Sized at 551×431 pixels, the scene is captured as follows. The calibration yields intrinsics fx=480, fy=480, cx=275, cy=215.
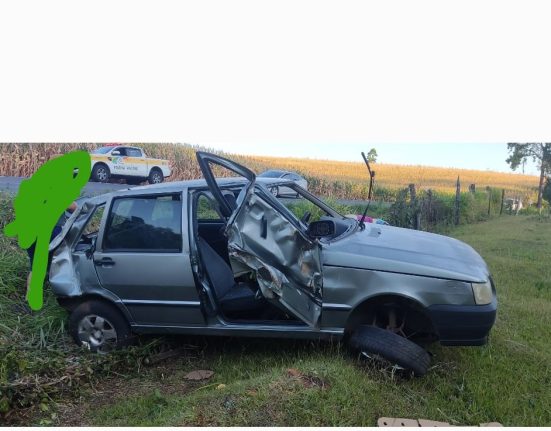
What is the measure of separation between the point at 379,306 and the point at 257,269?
3.19 ft

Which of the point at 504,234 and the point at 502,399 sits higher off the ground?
the point at 504,234

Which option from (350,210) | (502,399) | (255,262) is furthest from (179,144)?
(502,399)

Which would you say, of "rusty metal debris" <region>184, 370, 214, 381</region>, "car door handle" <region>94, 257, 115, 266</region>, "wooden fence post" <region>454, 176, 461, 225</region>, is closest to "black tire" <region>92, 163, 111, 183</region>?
"car door handle" <region>94, 257, 115, 266</region>

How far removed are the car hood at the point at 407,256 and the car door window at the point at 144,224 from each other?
4.23 ft

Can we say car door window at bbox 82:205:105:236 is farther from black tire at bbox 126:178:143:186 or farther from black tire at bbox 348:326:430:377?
black tire at bbox 348:326:430:377

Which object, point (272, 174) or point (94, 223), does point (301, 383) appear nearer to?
point (272, 174)

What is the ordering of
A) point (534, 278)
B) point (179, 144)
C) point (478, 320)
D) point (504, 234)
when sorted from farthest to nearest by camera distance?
point (504, 234) → point (534, 278) → point (179, 144) → point (478, 320)

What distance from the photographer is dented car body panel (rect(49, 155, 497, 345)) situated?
→ 3.49m

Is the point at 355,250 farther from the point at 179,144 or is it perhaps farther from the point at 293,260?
the point at 179,144

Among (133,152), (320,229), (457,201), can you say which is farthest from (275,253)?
(457,201)

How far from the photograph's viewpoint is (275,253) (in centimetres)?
369

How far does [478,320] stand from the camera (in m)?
3.43

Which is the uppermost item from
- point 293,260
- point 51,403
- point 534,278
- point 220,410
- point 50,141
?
point 50,141

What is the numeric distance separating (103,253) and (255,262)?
1.40 m
